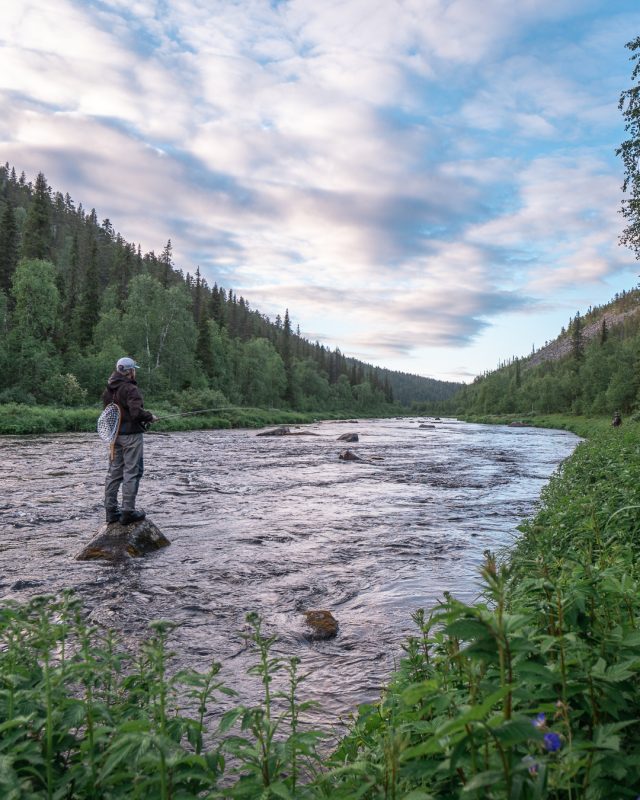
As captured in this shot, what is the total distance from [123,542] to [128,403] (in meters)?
2.51

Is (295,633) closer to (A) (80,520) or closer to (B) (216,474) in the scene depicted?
(A) (80,520)

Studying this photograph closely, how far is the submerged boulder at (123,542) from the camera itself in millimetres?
8492

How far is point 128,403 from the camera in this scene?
9.48 m

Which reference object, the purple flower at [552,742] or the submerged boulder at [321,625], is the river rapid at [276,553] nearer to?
the submerged boulder at [321,625]

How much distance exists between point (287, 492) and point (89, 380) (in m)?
47.9

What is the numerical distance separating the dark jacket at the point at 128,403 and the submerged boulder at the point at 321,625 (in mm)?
5052

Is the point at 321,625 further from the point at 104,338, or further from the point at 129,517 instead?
the point at 104,338

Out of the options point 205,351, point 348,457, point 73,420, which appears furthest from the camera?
point 205,351

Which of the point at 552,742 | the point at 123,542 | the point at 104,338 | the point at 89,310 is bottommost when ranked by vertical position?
the point at 123,542

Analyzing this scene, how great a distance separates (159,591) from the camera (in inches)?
284

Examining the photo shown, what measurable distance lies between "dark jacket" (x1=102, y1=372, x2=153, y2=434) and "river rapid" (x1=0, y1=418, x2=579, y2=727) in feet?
7.44

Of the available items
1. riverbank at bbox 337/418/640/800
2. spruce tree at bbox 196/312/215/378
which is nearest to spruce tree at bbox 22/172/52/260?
spruce tree at bbox 196/312/215/378

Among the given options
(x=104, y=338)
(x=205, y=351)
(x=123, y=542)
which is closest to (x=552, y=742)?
(x=123, y=542)

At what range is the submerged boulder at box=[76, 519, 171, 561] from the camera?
8.49 meters
